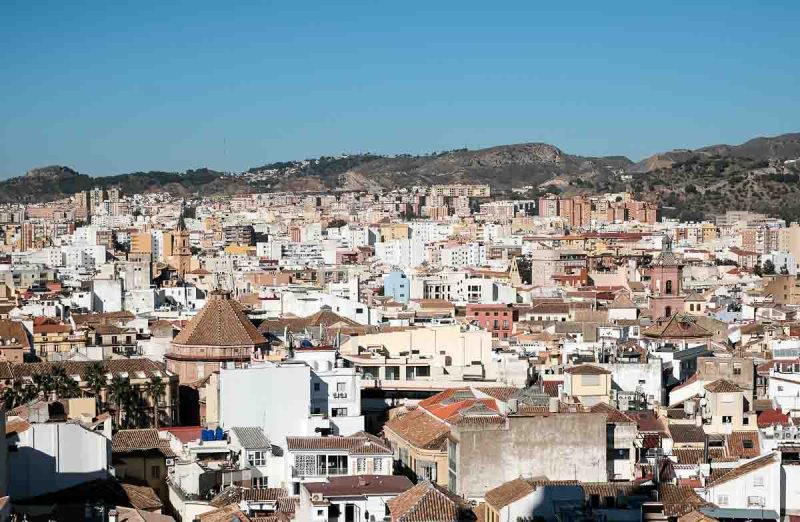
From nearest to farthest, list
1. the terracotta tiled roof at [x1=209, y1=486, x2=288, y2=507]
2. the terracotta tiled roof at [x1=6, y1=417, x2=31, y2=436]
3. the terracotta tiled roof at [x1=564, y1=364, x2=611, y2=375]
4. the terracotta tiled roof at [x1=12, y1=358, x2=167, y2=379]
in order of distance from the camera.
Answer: the terracotta tiled roof at [x1=209, y1=486, x2=288, y2=507]
the terracotta tiled roof at [x1=6, y1=417, x2=31, y2=436]
the terracotta tiled roof at [x1=564, y1=364, x2=611, y2=375]
the terracotta tiled roof at [x1=12, y1=358, x2=167, y2=379]

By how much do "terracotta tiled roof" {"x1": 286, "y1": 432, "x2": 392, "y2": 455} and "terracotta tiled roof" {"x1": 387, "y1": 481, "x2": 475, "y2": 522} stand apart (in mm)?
4106

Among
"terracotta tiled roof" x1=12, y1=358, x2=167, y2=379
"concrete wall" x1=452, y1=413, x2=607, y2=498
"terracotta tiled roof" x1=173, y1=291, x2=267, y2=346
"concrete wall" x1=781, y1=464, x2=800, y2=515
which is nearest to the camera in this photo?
"concrete wall" x1=781, y1=464, x2=800, y2=515

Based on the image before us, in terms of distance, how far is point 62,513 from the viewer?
2531 centimetres

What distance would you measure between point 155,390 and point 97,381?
1364 mm

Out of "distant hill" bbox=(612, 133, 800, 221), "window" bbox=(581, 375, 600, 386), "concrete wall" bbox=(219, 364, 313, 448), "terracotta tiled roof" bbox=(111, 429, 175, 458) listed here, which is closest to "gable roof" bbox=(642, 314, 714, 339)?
"window" bbox=(581, 375, 600, 386)

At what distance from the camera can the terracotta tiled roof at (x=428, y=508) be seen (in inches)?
927

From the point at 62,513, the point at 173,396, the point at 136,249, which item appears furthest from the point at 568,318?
the point at 136,249

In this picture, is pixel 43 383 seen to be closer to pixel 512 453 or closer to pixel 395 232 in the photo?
pixel 512 453

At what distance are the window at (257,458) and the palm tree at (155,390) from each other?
411 inches

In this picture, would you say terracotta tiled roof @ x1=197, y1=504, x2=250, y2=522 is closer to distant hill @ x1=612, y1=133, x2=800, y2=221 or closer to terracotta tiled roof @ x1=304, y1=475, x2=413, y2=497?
terracotta tiled roof @ x1=304, y1=475, x2=413, y2=497

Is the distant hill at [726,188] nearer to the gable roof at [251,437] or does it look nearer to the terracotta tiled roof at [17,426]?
the gable roof at [251,437]

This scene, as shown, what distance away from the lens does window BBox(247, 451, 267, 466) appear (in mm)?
29734

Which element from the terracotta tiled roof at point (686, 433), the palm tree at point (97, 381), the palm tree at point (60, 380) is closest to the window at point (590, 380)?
the terracotta tiled roof at point (686, 433)

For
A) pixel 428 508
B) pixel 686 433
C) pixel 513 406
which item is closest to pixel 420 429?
pixel 513 406
